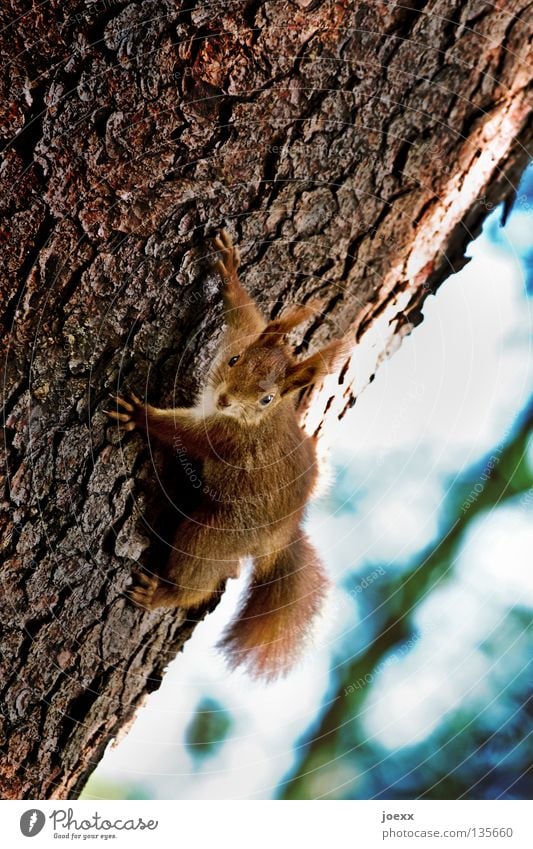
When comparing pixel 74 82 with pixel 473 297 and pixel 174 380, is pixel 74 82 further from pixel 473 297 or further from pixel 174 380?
pixel 473 297

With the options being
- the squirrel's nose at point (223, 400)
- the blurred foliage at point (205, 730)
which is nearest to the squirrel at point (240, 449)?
the squirrel's nose at point (223, 400)

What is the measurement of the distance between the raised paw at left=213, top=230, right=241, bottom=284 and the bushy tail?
0.29m

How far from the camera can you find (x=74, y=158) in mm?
644

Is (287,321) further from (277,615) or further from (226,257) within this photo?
(277,615)

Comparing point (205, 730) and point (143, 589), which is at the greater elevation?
point (143, 589)

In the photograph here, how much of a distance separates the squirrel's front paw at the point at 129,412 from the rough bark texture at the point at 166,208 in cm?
2

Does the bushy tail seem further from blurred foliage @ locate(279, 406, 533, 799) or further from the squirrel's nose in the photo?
the squirrel's nose

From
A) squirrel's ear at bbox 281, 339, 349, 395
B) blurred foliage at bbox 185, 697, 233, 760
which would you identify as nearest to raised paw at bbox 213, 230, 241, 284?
squirrel's ear at bbox 281, 339, 349, 395

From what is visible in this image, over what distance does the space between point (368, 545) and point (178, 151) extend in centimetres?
46

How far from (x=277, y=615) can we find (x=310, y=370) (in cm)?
29

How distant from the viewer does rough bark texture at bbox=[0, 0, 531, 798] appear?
2.08ft

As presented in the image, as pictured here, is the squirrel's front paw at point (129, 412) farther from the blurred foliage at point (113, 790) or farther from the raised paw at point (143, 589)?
the blurred foliage at point (113, 790)

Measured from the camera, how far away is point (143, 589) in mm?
692

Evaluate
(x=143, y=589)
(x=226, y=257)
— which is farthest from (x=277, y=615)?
(x=226, y=257)
